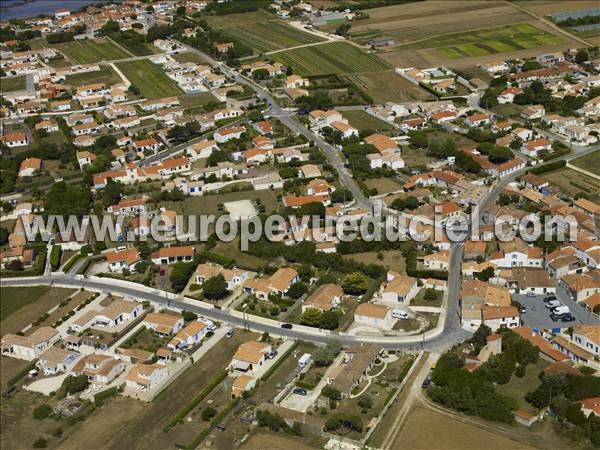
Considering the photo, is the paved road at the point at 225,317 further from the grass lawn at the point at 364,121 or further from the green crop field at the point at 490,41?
the green crop field at the point at 490,41

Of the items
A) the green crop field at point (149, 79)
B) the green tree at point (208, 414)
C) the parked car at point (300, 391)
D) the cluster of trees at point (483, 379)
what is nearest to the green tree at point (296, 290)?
the parked car at point (300, 391)

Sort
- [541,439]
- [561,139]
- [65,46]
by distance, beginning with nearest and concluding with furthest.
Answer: [541,439] → [561,139] → [65,46]

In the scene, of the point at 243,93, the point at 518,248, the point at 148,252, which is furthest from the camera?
the point at 243,93

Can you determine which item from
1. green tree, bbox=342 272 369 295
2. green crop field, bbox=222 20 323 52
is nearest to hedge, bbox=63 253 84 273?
green tree, bbox=342 272 369 295

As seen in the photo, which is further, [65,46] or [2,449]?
[65,46]

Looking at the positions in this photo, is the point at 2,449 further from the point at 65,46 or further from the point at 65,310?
the point at 65,46

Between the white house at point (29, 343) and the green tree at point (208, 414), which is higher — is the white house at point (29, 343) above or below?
below

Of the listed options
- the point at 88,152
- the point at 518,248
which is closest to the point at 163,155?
the point at 88,152
